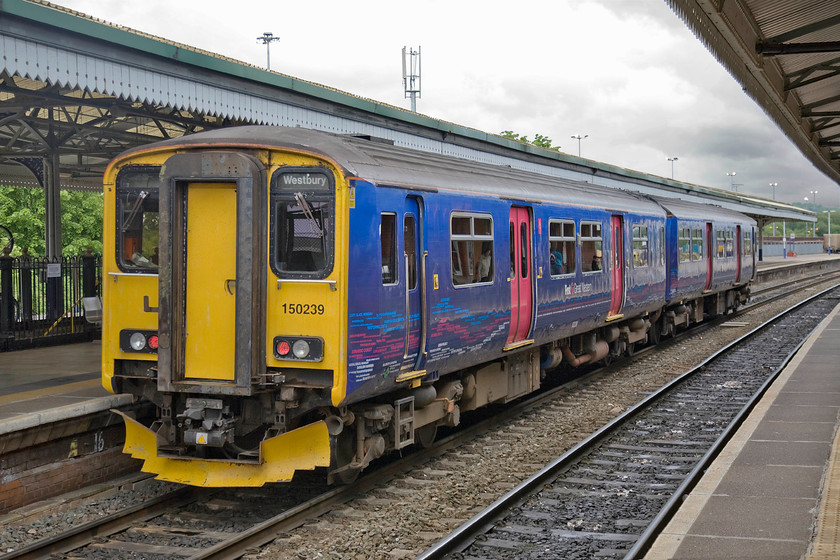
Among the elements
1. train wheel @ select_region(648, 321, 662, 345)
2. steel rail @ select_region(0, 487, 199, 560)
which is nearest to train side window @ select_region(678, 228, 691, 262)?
train wheel @ select_region(648, 321, 662, 345)

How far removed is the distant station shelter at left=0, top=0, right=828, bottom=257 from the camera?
32.0ft

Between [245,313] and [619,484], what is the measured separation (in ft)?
13.1

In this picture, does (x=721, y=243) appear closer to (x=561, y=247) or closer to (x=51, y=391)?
(x=561, y=247)

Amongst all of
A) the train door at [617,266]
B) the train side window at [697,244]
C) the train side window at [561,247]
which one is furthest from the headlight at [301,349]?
the train side window at [697,244]

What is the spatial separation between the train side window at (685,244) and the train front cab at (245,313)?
548 inches

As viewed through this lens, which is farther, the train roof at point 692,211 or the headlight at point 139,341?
the train roof at point 692,211

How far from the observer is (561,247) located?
1273 cm

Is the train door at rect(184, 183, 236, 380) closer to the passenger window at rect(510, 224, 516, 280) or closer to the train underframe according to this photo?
the train underframe

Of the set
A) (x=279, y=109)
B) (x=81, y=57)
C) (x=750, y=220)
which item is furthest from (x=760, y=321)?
(x=81, y=57)

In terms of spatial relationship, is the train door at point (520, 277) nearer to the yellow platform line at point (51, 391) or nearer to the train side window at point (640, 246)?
the yellow platform line at point (51, 391)

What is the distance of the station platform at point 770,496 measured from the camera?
19.4 ft

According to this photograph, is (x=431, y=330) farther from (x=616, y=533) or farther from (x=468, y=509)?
(x=616, y=533)

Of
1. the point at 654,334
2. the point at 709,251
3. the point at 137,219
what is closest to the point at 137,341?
the point at 137,219

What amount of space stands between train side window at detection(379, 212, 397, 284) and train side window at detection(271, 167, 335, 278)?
0.66 m
